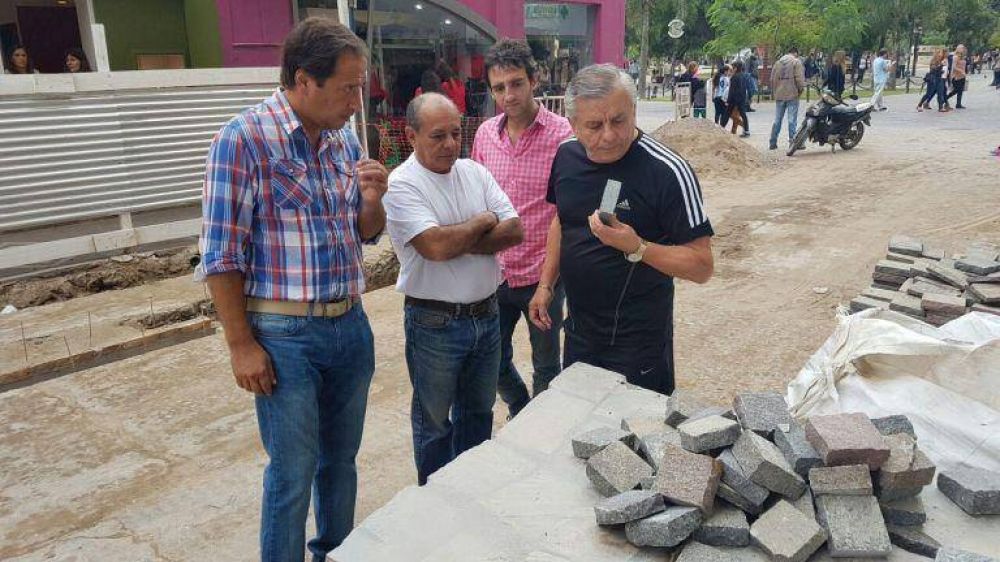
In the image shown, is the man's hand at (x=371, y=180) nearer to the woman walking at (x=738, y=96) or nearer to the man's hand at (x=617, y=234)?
the man's hand at (x=617, y=234)

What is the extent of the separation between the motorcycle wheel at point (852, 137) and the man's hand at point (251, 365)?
556 inches

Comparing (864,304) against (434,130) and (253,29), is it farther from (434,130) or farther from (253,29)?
(253,29)

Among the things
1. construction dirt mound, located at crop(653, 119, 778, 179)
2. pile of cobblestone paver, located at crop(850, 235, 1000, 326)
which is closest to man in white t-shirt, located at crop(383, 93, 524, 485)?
pile of cobblestone paver, located at crop(850, 235, 1000, 326)

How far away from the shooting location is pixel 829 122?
45.3ft

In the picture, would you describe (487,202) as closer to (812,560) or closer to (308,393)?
(308,393)

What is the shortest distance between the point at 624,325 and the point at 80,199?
19.0 ft

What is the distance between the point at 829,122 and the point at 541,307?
41.3 feet

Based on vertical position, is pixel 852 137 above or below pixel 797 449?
above

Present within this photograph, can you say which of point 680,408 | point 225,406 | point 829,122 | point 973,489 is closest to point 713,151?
point 829,122

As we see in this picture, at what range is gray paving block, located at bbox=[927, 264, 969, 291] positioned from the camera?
15.2ft

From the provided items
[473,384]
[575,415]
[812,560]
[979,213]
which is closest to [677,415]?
[575,415]

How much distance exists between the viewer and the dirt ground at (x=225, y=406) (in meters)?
3.30

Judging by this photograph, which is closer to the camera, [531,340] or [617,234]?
[617,234]

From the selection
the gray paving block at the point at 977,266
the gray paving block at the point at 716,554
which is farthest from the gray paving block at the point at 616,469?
the gray paving block at the point at 977,266
